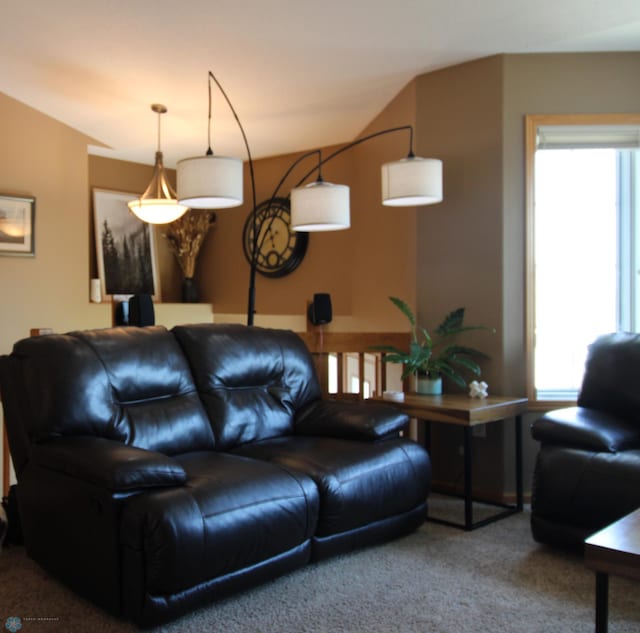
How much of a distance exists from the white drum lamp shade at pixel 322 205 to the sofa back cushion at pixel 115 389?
1088mm

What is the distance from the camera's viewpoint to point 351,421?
10.2 feet

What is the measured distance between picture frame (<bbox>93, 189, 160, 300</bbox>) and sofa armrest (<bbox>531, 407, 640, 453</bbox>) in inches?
164

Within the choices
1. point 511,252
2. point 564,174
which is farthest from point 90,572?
point 564,174

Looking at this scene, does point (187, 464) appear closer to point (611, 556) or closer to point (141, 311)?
point (141, 311)

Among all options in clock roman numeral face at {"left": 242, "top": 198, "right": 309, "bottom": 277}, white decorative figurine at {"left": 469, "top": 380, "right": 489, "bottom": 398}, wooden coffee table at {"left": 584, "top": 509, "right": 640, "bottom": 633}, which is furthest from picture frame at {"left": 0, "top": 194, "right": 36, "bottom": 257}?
wooden coffee table at {"left": 584, "top": 509, "right": 640, "bottom": 633}

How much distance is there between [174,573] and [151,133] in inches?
159

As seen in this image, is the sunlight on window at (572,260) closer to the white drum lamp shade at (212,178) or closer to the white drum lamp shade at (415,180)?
the white drum lamp shade at (415,180)

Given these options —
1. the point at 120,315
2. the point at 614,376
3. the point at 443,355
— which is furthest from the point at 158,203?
the point at 614,376

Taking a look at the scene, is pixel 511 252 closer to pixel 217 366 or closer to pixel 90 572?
pixel 217 366

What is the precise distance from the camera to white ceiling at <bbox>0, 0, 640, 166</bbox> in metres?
3.17

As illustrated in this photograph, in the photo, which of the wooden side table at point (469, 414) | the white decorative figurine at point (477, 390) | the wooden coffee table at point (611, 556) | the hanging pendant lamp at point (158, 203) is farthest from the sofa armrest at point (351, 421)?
the hanging pendant lamp at point (158, 203)

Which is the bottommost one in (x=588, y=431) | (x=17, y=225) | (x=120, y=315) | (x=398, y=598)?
(x=398, y=598)

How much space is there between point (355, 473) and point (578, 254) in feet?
6.89

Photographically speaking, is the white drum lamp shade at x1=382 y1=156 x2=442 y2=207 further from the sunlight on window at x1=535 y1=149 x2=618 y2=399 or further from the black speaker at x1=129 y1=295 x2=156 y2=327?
the black speaker at x1=129 y1=295 x2=156 y2=327
